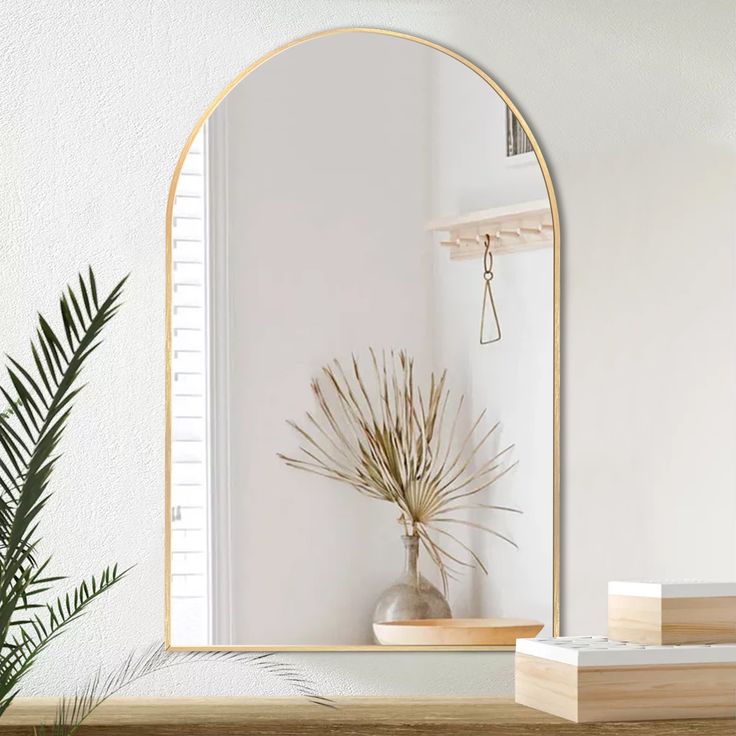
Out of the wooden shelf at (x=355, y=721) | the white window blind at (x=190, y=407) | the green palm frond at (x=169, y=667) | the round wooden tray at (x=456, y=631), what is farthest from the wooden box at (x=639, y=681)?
the white window blind at (x=190, y=407)

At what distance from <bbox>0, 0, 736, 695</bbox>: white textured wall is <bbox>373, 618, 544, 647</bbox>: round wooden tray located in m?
0.04

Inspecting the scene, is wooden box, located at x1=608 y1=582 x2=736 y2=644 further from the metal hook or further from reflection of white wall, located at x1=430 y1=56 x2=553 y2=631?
the metal hook

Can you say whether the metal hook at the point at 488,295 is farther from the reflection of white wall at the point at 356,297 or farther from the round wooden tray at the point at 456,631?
the round wooden tray at the point at 456,631

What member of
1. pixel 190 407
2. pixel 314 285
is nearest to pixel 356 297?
pixel 314 285

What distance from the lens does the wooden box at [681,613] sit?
4.46 feet

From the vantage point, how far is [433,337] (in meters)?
1.96

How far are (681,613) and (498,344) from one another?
73cm

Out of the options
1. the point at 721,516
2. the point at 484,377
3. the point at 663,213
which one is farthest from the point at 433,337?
the point at 721,516

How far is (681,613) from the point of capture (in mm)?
1363

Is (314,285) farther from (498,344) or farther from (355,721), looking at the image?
(355,721)

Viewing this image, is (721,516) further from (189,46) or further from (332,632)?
(189,46)

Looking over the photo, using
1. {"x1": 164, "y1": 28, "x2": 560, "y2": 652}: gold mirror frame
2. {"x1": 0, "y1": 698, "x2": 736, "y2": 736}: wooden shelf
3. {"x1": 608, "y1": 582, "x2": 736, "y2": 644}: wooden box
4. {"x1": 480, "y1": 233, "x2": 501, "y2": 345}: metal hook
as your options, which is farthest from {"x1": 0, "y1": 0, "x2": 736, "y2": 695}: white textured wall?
{"x1": 608, "y1": 582, "x2": 736, "y2": 644}: wooden box

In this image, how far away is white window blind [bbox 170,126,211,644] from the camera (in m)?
1.89

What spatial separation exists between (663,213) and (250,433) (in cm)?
93
